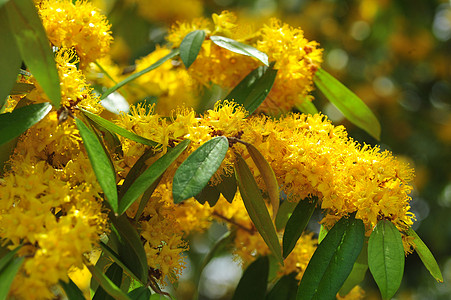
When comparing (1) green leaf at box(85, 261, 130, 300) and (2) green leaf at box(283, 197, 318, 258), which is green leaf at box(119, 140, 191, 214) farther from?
(2) green leaf at box(283, 197, 318, 258)

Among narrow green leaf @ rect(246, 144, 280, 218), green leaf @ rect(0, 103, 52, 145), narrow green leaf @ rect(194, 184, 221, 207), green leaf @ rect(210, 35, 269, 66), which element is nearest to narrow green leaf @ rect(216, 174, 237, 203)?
narrow green leaf @ rect(194, 184, 221, 207)

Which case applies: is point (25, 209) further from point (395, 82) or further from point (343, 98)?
point (395, 82)

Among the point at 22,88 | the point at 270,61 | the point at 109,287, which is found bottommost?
the point at 109,287

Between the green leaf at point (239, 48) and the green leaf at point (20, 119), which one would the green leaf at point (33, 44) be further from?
the green leaf at point (239, 48)

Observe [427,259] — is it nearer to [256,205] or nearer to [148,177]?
[256,205]

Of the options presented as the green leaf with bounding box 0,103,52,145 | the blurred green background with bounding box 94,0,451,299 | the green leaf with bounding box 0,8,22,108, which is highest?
the green leaf with bounding box 0,8,22,108

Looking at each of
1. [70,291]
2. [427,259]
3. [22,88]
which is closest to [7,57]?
[22,88]

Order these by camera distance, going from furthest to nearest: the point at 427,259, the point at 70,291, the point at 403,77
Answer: the point at 403,77 < the point at 427,259 < the point at 70,291
